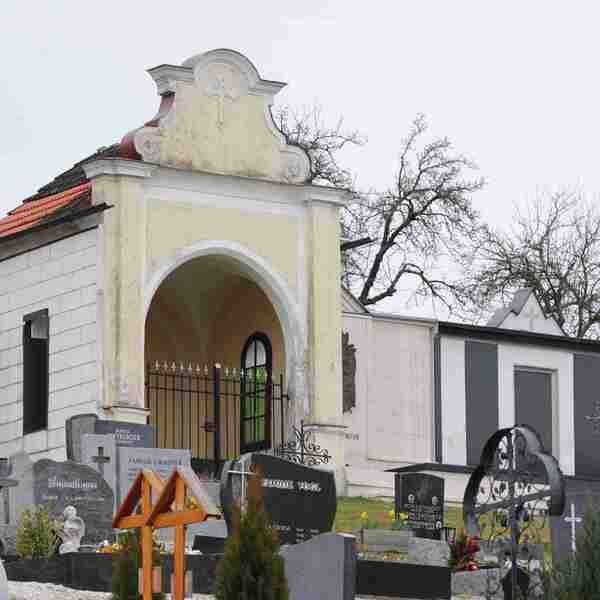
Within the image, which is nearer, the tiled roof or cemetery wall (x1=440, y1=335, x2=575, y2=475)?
the tiled roof

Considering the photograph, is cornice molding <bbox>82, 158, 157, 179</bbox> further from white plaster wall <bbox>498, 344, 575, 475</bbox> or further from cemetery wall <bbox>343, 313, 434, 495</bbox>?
white plaster wall <bbox>498, 344, 575, 475</bbox>

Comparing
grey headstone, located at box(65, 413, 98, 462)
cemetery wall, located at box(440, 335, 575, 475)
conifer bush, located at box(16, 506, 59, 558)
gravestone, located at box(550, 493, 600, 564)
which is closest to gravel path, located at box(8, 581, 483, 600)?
conifer bush, located at box(16, 506, 59, 558)

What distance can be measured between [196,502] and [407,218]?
101ft

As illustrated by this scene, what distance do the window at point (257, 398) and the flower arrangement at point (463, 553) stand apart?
10.0 meters

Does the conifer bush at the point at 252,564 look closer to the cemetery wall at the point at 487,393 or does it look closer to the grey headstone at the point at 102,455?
the grey headstone at the point at 102,455

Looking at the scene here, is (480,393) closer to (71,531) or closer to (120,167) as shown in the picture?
(120,167)

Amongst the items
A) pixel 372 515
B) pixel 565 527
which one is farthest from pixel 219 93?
pixel 565 527

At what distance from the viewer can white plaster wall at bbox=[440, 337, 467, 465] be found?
119 feet

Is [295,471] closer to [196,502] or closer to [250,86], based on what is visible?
[196,502]

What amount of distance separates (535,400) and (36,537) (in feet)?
53.2

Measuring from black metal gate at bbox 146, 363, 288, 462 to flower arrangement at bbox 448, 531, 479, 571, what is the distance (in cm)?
975

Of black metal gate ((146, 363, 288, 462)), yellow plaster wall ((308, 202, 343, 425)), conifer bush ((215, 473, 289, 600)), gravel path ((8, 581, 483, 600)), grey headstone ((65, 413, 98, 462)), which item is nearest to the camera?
conifer bush ((215, 473, 289, 600))

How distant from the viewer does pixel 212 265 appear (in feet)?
114

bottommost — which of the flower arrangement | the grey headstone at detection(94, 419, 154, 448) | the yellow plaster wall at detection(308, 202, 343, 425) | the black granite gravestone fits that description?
the flower arrangement
